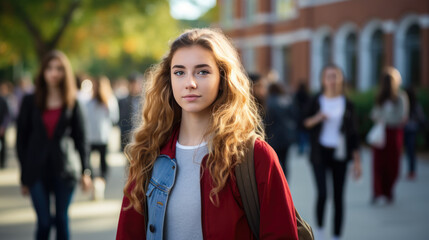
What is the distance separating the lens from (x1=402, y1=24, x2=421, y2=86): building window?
19.3m

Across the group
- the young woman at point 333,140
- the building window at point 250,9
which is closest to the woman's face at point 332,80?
the young woman at point 333,140

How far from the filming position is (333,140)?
629 centimetres

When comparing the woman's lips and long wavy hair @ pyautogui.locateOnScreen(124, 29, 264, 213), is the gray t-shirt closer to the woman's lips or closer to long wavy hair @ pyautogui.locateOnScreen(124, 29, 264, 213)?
long wavy hair @ pyautogui.locateOnScreen(124, 29, 264, 213)

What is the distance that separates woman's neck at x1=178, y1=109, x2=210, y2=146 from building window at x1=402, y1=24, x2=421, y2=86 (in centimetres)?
1821

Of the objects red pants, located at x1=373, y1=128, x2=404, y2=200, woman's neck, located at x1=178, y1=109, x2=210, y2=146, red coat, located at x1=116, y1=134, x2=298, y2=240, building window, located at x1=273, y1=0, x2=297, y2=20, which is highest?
building window, located at x1=273, y1=0, x2=297, y2=20

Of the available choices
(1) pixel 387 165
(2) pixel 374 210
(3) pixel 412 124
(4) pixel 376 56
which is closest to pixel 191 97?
(2) pixel 374 210

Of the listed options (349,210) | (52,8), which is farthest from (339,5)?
(349,210)

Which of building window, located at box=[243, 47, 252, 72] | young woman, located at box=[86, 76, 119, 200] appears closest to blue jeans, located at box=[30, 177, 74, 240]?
young woman, located at box=[86, 76, 119, 200]

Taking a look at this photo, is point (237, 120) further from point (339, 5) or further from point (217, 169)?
point (339, 5)

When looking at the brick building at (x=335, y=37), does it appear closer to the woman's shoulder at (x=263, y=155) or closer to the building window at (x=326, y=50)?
the building window at (x=326, y=50)

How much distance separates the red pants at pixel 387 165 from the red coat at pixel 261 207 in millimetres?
6882

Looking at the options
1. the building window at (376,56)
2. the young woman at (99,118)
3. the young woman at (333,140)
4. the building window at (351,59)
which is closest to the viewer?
the young woman at (333,140)

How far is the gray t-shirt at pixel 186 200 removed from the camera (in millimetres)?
2354

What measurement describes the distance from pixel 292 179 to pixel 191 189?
8860mm
